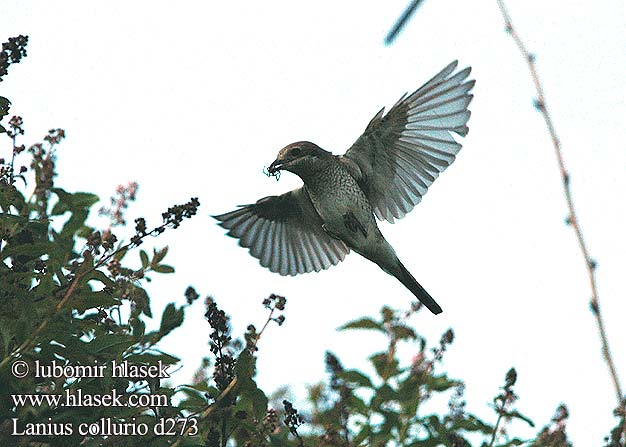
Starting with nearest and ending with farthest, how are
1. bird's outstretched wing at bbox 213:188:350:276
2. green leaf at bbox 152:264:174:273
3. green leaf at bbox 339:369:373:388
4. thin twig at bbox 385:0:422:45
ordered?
thin twig at bbox 385:0:422:45 → green leaf at bbox 152:264:174:273 → green leaf at bbox 339:369:373:388 → bird's outstretched wing at bbox 213:188:350:276

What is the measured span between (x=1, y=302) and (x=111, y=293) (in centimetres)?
45

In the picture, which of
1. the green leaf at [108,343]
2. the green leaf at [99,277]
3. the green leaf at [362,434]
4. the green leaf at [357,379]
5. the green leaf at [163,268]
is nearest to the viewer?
the green leaf at [108,343]

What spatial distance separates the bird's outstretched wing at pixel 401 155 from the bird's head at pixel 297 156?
0.70ft

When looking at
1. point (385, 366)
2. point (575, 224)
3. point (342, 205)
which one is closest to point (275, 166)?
point (342, 205)

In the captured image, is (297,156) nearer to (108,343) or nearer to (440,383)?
(440,383)

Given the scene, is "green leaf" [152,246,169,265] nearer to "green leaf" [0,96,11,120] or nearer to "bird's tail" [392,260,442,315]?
"green leaf" [0,96,11,120]

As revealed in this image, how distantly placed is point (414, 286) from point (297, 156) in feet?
3.76

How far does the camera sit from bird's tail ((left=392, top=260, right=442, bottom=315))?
6.02 m

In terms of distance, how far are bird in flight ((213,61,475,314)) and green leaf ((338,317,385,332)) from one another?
93 cm

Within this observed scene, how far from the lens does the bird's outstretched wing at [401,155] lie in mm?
5953

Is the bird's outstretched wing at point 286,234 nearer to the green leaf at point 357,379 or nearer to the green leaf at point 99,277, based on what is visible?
the green leaf at point 357,379

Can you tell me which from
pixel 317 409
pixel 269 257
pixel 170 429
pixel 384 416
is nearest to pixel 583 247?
pixel 170 429

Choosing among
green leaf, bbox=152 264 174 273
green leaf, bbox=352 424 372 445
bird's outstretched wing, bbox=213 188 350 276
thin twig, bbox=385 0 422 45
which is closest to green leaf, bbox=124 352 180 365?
green leaf, bbox=152 264 174 273

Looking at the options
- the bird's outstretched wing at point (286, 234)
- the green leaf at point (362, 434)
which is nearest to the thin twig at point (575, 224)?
the green leaf at point (362, 434)
